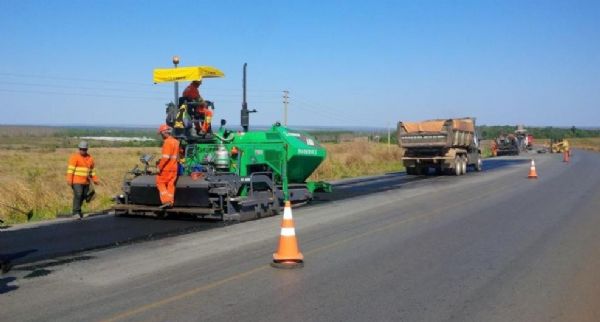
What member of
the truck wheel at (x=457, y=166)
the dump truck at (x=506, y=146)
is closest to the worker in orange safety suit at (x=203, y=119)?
the truck wheel at (x=457, y=166)

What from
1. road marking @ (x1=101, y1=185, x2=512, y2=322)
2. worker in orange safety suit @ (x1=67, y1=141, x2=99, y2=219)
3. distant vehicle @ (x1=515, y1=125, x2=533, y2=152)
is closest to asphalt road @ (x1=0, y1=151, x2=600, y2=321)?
road marking @ (x1=101, y1=185, x2=512, y2=322)

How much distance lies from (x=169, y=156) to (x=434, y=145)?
17744mm

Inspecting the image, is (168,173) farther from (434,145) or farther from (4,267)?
(434,145)

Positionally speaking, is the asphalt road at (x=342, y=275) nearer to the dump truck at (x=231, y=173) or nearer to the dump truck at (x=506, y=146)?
the dump truck at (x=231, y=173)

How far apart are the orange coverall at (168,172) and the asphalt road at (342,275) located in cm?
136

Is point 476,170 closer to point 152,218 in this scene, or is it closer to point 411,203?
point 411,203

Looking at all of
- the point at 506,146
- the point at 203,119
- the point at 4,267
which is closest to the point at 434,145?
the point at 203,119

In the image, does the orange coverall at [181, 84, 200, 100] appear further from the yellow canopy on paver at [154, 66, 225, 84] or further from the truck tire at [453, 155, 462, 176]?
the truck tire at [453, 155, 462, 176]

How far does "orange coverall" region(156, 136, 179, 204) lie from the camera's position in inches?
485

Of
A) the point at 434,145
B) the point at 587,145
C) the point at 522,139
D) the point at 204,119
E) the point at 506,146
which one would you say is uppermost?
the point at 204,119

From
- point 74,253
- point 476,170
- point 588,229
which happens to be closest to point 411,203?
point 588,229

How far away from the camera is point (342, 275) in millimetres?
7695

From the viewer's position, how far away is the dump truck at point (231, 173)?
12430mm

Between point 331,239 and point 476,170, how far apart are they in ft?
74.5
